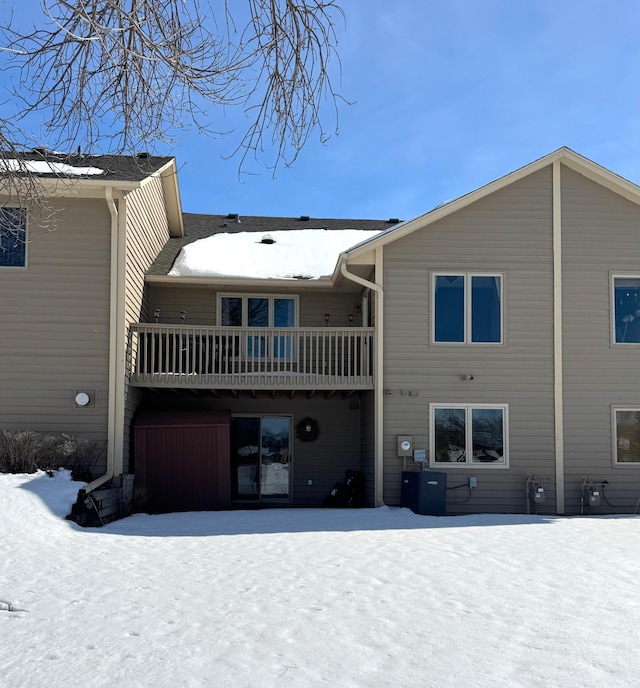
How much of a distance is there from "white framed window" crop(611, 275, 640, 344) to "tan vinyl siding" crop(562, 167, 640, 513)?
0.12m

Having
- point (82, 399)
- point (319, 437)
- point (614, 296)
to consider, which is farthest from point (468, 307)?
point (82, 399)

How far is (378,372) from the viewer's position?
14305mm

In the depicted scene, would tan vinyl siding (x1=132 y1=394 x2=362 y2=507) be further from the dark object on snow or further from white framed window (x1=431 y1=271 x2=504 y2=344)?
white framed window (x1=431 y1=271 x2=504 y2=344)

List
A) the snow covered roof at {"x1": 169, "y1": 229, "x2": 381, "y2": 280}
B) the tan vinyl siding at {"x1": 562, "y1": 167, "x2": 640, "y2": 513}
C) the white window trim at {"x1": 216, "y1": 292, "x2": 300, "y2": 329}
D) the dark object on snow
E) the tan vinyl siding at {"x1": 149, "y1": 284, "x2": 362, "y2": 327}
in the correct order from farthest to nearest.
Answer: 1. the white window trim at {"x1": 216, "y1": 292, "x2": 300, "y2": 329}
2. the tan vinyl siding at {"x1": 149, "y1": 284, "x2": 362, "y2": 327}
3. the snow covered roof at {"x1": 169, "y1": 229, "x2": 381, "y2": 280}
4. the dark object on snow
5. the tan vinyl siding at {"x1": 562, "y1": 167, "x2": 640, "y2": 513}

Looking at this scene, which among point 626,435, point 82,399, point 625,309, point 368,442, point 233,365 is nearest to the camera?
point 82,399

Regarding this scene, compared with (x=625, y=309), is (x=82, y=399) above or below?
below

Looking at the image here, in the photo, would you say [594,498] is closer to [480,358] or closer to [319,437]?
[480,358]

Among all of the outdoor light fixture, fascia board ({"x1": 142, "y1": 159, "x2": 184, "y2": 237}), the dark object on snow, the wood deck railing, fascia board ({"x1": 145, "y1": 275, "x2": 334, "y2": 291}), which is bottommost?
the dark object on snow

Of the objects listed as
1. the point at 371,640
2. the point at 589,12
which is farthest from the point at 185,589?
the point at 589,12

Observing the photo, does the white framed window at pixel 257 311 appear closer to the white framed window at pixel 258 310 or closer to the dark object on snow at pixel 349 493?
the white framed window at pixel 258 310

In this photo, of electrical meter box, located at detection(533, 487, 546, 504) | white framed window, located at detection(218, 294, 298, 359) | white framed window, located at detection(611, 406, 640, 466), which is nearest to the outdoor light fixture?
white framed window, located at detection(218, 294, 298, 359)

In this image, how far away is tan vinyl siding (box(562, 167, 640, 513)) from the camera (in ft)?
47.1

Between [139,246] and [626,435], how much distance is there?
9465 millimetres

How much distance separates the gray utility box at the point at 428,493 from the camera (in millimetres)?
13172
